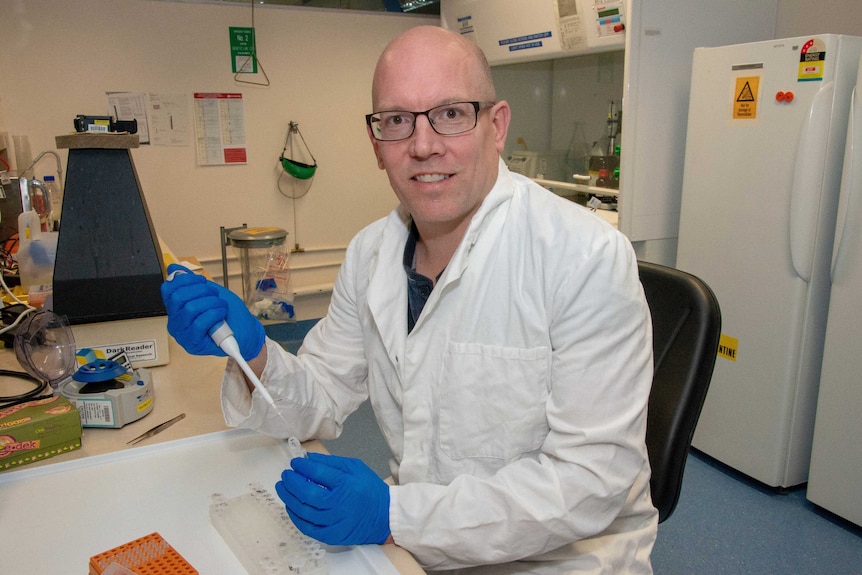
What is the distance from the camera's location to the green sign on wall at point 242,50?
142 inches

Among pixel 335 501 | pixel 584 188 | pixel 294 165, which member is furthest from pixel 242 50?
pixel 335 501

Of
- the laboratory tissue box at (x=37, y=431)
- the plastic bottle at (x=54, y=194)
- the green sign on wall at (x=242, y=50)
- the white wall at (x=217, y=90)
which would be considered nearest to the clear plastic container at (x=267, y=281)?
the white wall at (x=217, y=90)

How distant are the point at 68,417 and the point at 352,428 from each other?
1.91 metres

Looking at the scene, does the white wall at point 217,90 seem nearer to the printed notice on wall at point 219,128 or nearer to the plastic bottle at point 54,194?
the printed notice on wall at point 219,128

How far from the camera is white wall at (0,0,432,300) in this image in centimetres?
327

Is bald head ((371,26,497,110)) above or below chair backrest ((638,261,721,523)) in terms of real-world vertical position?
above

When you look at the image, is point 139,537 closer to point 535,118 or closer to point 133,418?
point 133,418

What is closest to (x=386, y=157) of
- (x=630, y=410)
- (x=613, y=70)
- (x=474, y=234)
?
(x=474, y=234)

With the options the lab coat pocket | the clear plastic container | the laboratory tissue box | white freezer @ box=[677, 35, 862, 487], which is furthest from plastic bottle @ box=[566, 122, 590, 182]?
the laboratory tissue box

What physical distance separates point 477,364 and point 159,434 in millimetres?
592

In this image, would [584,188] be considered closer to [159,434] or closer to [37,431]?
[159,434]

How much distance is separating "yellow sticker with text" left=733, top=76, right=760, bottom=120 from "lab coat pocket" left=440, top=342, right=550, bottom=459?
1684 mm

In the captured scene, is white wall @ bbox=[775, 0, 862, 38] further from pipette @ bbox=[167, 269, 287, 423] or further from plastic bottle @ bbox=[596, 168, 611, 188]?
pipette @ bbox=[167, 269, 287, 423]

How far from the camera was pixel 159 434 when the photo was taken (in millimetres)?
1192
